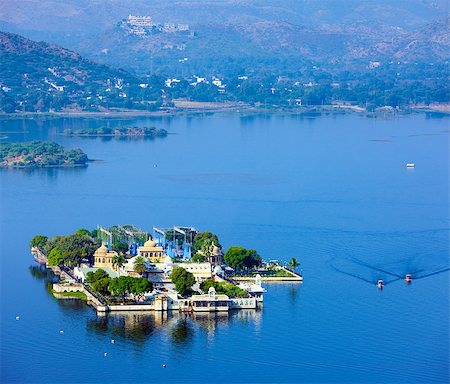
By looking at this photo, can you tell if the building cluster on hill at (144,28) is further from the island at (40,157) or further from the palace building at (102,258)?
the palace building at (102,258)

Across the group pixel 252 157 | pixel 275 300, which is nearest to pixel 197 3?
pixel 252 157

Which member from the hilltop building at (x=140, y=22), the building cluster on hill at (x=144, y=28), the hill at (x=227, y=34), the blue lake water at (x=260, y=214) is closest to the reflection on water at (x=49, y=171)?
the blue lake water at (x=260, y=214)

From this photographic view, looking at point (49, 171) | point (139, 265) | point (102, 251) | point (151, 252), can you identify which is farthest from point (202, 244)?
point (49, 171)

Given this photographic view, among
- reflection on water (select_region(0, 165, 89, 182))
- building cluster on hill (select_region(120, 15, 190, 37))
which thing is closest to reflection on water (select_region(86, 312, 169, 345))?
reflection on water (select_region(0, 165, 89, 182))

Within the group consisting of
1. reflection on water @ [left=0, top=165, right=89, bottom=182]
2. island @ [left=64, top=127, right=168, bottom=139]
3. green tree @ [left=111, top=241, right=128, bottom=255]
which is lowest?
green tree @ [left=111, top=241, right=128, bottom=255]

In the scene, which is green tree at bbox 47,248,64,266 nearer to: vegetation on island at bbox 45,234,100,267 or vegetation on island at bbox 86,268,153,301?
vegetation on island at bbox 45,234,100,267

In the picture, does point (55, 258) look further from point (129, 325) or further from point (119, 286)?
point (129, 325)
